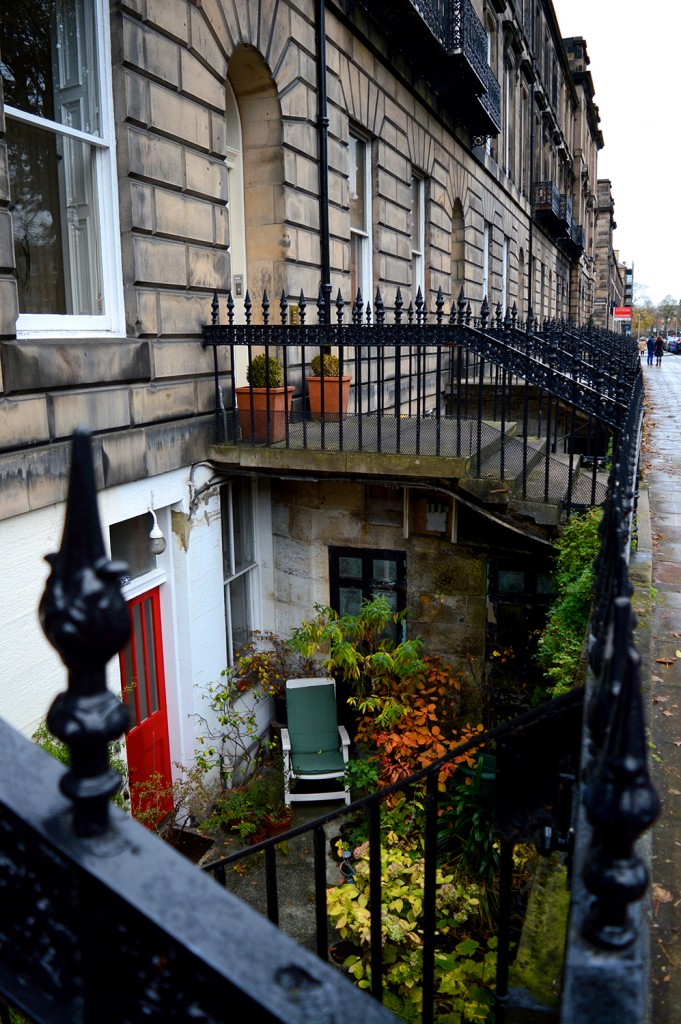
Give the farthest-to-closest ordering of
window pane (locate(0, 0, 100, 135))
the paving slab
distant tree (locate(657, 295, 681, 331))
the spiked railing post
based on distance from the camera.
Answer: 1. distant tree (locate(657, 295, 681, 331))
2. window pane (locate(0, 0, 100, 135))
3. the paving slab
4. the spiked railing post

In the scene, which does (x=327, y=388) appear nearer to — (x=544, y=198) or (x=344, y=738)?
(x=344, y=738)

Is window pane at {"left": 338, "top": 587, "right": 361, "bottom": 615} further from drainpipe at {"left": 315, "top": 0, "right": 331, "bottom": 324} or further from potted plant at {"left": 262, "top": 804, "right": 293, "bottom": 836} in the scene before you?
drainpipe at {"left": 315, "top": 0, "right": 331, "bottom": 324}

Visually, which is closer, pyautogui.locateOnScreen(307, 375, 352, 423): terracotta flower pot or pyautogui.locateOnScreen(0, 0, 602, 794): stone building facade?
pyautogui.locateOnScreen(0, 0, 602, 794): stone building facade

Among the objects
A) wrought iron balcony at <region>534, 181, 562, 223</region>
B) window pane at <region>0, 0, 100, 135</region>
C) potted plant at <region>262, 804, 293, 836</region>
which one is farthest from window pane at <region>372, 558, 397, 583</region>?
wrought iron balcony at <region>534, 181, 562, 223</region>

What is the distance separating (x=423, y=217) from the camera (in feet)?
46.2

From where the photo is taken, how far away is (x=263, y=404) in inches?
305

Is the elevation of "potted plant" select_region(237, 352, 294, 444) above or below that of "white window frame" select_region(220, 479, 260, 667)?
above

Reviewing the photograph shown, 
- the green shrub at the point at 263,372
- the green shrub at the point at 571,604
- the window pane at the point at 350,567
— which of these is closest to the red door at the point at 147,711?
the green shrub at the point at 263,372

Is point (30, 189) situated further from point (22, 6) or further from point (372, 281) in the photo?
point (372, 281)

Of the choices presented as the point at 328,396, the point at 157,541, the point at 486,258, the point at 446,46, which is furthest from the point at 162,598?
the point at 486,258

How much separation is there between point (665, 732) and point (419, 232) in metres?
11.9

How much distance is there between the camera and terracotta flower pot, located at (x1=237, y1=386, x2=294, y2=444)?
299 inches

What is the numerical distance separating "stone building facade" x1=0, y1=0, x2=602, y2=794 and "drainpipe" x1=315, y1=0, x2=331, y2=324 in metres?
0.03

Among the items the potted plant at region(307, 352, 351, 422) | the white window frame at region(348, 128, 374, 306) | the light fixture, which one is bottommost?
the light fixture
